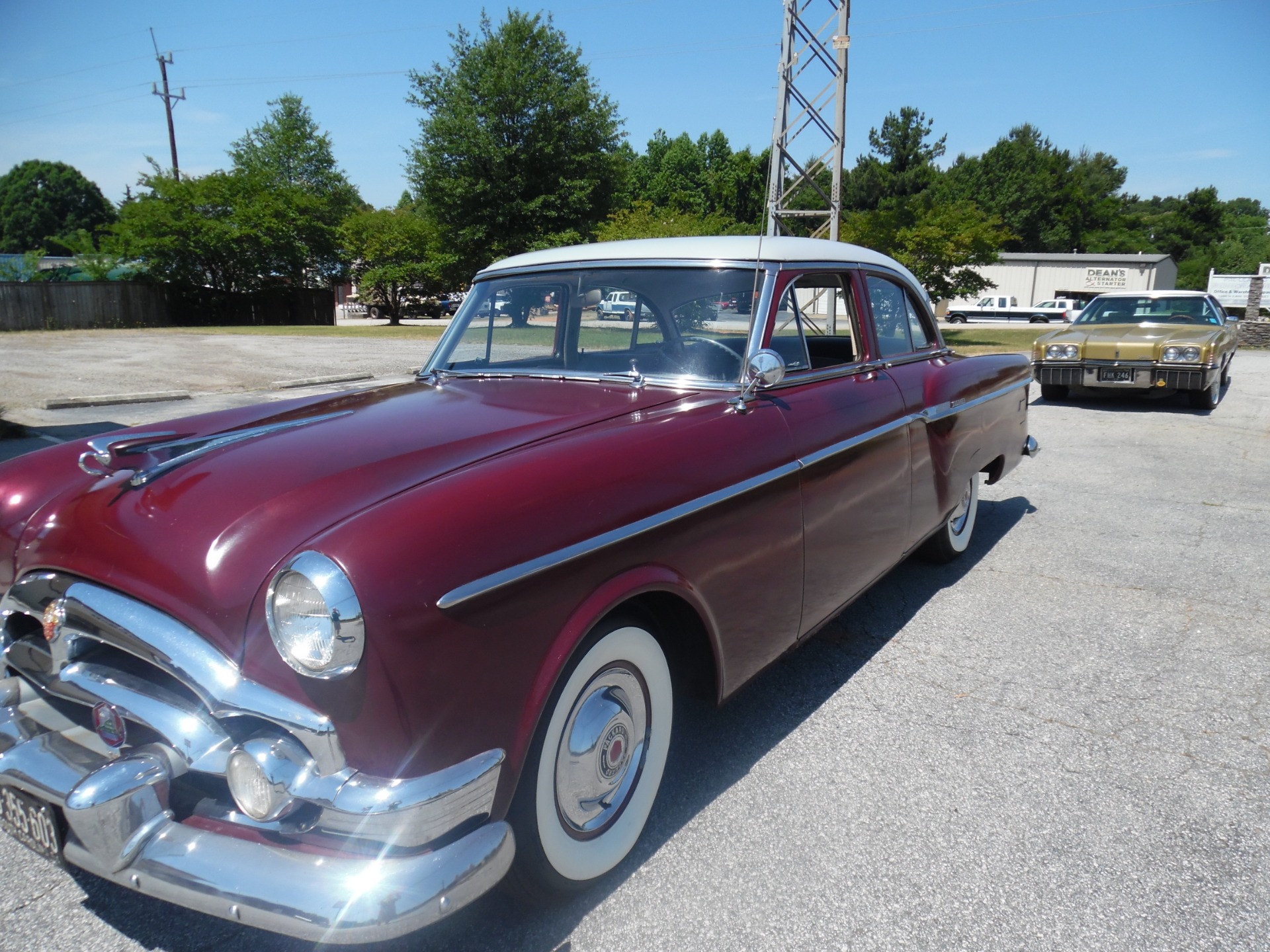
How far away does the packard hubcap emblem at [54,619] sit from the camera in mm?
1916

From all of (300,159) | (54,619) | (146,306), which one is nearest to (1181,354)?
(54,619)

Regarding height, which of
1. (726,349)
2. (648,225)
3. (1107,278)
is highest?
(1107,278)

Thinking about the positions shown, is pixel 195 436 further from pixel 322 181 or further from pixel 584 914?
pixel 322 181

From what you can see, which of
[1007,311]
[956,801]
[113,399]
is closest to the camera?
[956,801]

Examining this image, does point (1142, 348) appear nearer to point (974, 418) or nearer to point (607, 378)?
point (974, 418)

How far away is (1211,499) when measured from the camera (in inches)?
237

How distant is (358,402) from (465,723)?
163 centimetres

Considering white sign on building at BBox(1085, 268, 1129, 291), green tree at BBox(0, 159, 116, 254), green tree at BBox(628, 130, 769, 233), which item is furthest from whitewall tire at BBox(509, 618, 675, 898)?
green tree at BBox(0, 159, 116, 254)

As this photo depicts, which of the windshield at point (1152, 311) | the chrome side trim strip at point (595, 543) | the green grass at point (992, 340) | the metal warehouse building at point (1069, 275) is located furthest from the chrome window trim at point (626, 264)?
the metal warehouse building at point (1069, 275)

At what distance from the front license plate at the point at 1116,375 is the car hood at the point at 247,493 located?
8.84 metres

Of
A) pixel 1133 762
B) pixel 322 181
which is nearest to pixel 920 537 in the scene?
pixel 1133 762

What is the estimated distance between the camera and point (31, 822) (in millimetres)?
1817

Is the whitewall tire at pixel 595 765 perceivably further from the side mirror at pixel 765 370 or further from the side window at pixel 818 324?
the side window at pixel 818 324

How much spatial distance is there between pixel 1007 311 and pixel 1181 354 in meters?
36.3
